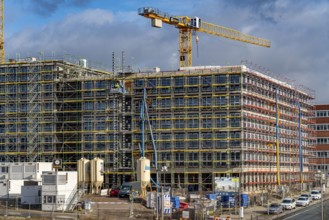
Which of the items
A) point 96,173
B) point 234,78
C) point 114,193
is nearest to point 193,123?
point 234,78

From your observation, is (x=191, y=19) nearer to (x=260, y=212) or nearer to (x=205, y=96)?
(x=205, y=96)

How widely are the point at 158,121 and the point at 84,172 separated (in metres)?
17.0

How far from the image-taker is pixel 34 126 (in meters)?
133

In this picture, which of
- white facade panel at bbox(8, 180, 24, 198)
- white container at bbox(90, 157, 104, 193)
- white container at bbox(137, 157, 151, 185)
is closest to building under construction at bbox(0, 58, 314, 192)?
white container at bbox(90, 157, 104, 193)

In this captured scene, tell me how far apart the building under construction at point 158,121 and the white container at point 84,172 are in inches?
366

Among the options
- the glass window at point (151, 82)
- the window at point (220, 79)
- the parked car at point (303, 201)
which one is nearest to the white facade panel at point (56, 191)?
the glass window at point (151, 82)

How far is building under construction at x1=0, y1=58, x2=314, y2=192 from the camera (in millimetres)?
120812

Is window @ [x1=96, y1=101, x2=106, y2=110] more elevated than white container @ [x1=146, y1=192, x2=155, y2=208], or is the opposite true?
window @ [x1=96, y1=101, x2=106, y2=110]

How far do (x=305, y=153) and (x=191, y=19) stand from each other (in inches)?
1582

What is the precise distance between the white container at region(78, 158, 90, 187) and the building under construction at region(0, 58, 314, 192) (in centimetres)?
931

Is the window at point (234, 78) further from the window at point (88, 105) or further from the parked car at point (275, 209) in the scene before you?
the parked car at point (275, 209)

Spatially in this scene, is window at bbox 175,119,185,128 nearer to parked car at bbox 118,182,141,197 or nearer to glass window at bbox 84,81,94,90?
parked car at bbox 118,182,141,197

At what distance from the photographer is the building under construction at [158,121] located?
121 metres

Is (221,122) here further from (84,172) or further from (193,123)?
(84,172)
